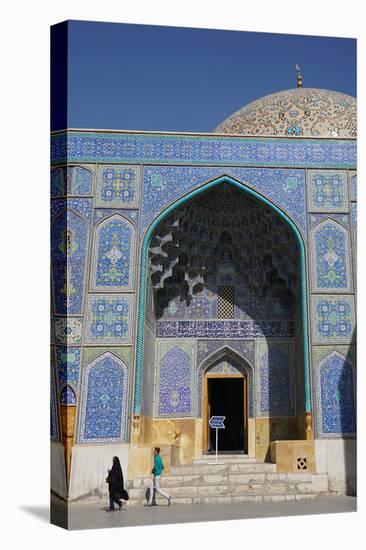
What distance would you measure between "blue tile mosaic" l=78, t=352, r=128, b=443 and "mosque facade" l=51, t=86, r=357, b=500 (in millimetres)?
13

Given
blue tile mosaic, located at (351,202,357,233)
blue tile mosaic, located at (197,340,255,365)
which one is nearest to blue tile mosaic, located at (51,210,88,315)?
blue tile mosaic, located at (197,340,255,365)

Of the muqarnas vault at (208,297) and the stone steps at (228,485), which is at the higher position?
the muqarnas vault at (208,297)

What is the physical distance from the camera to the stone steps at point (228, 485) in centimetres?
796

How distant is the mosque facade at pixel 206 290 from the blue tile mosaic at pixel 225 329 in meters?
0.02

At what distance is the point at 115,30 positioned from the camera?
716 cm

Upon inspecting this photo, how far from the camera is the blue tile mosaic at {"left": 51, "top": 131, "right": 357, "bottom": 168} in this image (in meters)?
8.64

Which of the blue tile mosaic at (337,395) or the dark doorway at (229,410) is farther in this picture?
the dark doorway at (229,410)

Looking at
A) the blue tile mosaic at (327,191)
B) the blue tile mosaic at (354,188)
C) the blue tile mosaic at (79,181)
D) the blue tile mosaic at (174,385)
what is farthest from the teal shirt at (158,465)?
the blue tile mosaic at (354,188)

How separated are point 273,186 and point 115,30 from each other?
2.88 metres

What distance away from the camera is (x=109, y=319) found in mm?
8383

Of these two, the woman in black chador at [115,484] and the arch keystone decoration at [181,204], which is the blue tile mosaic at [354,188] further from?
the woman in black chador at [115,484]

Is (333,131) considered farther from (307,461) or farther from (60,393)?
(60,393)

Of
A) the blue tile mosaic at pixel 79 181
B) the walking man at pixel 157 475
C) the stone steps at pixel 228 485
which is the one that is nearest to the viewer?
the walking man at pixel 157 475

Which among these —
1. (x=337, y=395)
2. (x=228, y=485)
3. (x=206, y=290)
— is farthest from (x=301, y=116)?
(x=228, y=485)
